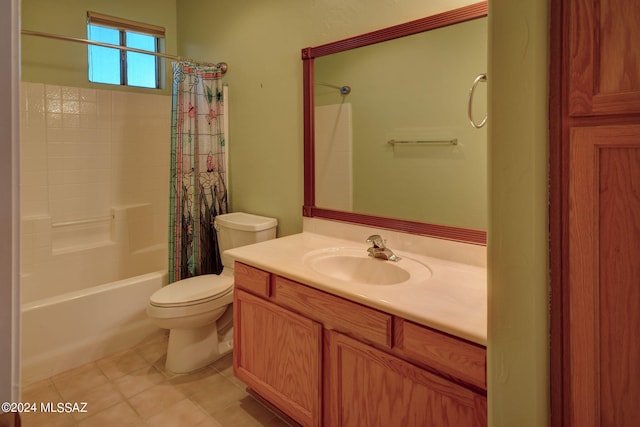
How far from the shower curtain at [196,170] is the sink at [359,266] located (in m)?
1.12

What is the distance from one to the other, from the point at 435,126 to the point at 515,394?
116 cm

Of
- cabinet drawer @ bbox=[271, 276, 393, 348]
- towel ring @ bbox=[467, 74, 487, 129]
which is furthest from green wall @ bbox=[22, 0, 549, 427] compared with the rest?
cabinet drawer @ bbox=[271, 276, 393, 348]

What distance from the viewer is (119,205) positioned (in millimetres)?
3176

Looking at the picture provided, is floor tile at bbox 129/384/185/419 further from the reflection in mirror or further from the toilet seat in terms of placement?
the reflection in mirror

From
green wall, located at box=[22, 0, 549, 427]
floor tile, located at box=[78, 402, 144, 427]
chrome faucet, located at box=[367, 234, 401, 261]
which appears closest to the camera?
green wall, located at box=[22, 0, 549, 427]

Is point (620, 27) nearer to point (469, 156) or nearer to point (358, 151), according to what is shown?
point (469, 156)

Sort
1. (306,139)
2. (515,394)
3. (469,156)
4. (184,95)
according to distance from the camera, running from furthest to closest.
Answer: (184,95), (306,139), (469,156), (515,394)

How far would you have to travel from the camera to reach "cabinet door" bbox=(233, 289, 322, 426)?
1.57 m

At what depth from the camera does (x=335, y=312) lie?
57.4 inches

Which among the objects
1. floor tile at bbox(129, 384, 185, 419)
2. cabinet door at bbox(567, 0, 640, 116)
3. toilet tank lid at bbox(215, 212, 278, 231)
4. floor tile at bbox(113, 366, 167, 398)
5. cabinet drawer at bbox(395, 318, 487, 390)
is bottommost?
floor tile at bbox(129, 384, 185, 419)

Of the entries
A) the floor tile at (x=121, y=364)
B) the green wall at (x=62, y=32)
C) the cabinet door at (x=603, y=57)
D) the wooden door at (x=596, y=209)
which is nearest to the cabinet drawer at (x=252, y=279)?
the floor tile at (x=121, y=364)

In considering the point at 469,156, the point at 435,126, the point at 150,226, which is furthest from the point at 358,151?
the point at 150,226

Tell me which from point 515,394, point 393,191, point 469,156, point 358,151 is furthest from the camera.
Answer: point 358,151

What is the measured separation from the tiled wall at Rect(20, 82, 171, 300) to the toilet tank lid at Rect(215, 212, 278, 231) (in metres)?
1.10
